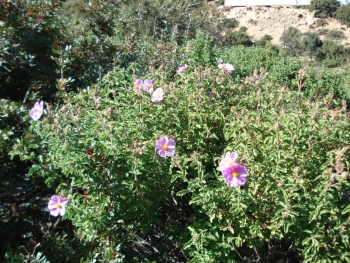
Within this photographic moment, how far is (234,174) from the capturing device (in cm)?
175

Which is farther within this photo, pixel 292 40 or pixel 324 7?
pixel 324 7

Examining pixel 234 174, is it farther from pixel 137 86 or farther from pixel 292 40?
pixel 292 40

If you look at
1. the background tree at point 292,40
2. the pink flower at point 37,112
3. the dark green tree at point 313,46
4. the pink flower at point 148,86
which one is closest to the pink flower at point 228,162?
the pink flower at point 148,86

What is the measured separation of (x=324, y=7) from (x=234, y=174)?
39382 millimetres

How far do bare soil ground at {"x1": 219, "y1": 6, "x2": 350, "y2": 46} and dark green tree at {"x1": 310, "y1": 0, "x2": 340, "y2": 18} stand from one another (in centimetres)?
59

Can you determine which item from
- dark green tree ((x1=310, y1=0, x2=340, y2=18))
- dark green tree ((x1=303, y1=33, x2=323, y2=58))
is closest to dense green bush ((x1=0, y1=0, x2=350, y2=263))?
dark green tree ((x1=303, y1=33, x2=323, y2=58))

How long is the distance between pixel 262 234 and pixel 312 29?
37.3m

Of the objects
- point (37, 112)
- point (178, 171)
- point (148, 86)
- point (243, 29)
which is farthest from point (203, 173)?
point (243, 29)

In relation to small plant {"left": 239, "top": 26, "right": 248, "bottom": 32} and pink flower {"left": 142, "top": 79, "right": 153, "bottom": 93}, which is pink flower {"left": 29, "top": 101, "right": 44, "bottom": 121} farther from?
small plant {"left": 239, "top": 26, "right": 248, "bottom": 32}

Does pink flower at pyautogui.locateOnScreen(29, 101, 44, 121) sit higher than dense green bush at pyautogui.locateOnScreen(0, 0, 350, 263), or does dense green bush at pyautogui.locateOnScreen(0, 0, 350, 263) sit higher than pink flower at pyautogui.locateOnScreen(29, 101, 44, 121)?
pink flower at pyautogui.locateOnScreen(29, 101, 44, 121)

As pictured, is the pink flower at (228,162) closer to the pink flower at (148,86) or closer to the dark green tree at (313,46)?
the pink flower at (148,86)

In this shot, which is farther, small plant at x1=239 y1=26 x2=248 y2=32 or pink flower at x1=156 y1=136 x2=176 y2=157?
small plant at x1=239 y1=26 x2=248 y2=32

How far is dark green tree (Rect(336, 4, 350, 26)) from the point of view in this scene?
34375 mm

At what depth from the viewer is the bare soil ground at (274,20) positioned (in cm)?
3622
